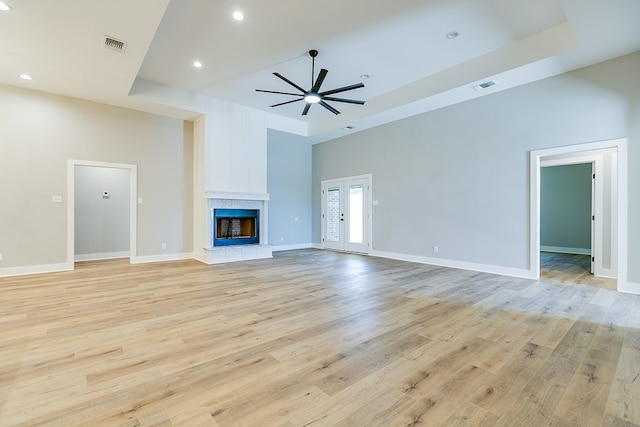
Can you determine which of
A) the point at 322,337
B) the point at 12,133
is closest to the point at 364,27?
the point at 322,337

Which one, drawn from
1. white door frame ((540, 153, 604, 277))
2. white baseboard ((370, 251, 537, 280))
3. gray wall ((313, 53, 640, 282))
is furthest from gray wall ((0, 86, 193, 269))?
white door frame ((540, 153, 604, 277))

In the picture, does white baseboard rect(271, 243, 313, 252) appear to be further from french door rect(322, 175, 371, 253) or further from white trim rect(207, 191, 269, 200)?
white trim rect(207, 191, 269, 200)

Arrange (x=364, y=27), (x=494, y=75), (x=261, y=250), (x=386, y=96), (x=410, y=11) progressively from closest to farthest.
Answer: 1. (x=410, y=11)
2. (x=364, y=27)
3. (x=494, y=75)
4. (x=386, y=96)
5. (x=261, y=250)

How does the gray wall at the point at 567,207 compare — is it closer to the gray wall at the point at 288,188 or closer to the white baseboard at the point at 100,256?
the gray wall at the point at 288,188

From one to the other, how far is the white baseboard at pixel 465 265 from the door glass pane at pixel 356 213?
890 mm

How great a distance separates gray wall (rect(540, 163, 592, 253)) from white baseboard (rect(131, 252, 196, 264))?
10.2 meters

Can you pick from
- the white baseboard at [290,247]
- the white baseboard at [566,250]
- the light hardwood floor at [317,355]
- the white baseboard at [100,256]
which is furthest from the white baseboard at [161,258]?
the white baseboard at [566,250]

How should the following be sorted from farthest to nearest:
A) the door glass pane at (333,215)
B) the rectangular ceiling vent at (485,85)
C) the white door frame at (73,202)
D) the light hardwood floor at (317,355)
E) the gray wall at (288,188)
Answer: the door glass pane at (333,215) < the gray wall at (288,188) < the white door frame at (73,202) < the rectangular ceiling vent at (485,85) < the light hardwood floor at (317,355)

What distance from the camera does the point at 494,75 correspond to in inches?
181

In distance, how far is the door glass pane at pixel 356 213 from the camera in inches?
311

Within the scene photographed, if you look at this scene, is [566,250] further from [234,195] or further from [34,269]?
[34,269]

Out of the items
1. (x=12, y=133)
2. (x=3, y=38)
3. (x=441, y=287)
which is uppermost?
(x=3, y=38)

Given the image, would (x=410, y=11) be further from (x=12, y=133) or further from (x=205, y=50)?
(x=12, y=133)

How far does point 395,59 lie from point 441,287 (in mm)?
3782
